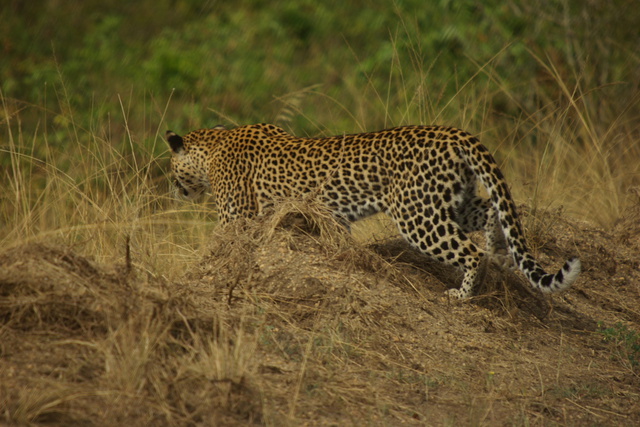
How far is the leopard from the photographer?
20.1ft

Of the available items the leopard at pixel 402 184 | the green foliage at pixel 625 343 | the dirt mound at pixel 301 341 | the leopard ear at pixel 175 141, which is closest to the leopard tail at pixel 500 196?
the leopard at pixel 402 184

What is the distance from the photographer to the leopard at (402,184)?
6133 mm

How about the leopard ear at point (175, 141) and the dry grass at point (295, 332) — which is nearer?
the dry grass at point (295, 332)

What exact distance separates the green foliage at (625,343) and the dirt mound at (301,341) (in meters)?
0.01

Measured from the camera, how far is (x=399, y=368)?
501cm

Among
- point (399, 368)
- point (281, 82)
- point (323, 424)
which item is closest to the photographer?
point (323, 424)

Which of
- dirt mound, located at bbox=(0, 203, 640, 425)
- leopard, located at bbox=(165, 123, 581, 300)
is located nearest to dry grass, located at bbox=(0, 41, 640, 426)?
dirt mound, located at bbox=(0, 203, 640, 425)

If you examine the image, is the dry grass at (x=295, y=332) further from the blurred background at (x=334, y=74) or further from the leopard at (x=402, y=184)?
the blurred background at (x=334, y=74)

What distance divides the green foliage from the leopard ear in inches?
156

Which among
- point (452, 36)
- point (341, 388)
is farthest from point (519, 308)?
point (452, 36)

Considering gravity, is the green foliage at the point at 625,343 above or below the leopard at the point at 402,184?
below

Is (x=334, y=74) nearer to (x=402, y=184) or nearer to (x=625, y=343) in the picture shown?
(x=402, y=184)

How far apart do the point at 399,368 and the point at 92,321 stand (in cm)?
178

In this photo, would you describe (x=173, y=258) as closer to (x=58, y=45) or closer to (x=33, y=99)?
(x=33, y=99)
